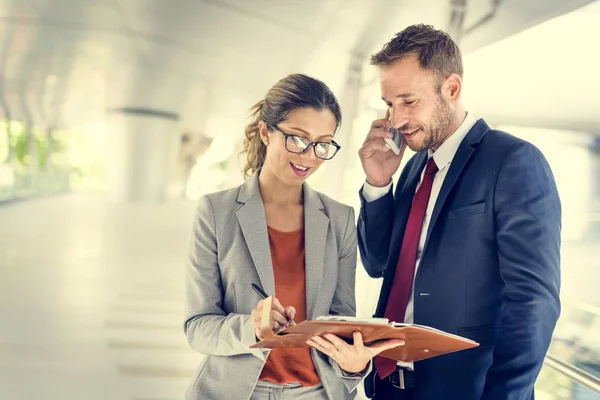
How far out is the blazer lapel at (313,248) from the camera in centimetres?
199

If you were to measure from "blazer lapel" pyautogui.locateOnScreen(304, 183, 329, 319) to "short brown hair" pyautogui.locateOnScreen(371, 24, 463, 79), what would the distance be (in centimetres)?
57

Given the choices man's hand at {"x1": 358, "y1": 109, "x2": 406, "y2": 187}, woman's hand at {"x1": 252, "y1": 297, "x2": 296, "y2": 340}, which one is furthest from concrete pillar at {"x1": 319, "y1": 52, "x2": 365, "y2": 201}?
woman's hand at {"x1": 252, "y1": 297, "x2": 296, "y2": 340}

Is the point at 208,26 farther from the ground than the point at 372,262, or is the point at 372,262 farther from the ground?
the point at 208,26

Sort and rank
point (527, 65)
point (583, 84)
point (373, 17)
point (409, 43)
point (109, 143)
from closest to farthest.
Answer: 1. point (409, 43)
2. point (583, 84)
3. point (527, 65)
4. point (373, 17)
5. point (109, 143)

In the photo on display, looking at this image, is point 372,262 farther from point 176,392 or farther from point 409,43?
point 176,392

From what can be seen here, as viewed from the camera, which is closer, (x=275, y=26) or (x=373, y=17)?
(x=373, y=17)

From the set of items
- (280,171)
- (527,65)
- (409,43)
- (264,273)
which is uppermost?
(527,65)

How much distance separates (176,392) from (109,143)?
7.29ft

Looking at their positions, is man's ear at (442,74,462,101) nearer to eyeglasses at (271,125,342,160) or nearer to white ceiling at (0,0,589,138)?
eyeglasses at (271,125,342,160)

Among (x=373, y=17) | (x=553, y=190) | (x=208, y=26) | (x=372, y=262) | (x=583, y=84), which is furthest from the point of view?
(x=208, y=26)

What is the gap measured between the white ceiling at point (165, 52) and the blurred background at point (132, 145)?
0.04 ft

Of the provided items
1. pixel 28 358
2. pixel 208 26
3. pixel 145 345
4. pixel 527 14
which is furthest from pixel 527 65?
pixel 28 358

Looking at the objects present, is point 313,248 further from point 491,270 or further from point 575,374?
point 575,374

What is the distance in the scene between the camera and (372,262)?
2408 mm
